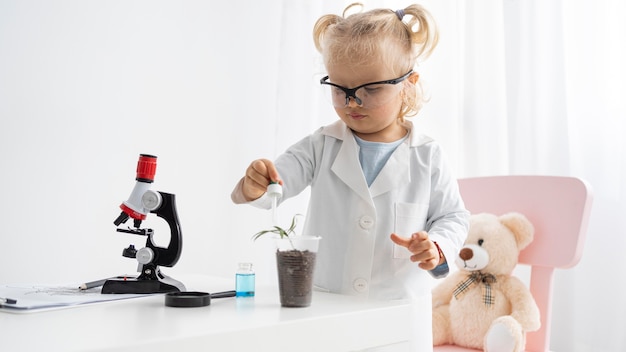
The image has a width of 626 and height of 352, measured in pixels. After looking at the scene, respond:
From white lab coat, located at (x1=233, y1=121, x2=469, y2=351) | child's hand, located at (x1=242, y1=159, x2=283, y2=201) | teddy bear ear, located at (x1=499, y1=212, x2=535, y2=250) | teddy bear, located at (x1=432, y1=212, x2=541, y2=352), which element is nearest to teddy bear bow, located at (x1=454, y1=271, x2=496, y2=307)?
teddy bear, located at (x1=432, y1=212, x2=541, y2=352)

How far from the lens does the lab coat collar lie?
3.72ft

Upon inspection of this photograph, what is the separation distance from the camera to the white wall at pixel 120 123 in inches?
63.3

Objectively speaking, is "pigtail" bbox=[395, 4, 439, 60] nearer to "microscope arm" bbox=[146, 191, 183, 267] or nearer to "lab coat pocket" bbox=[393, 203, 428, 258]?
"lab coat pocket" bbox=[393, 203, 428, 258]

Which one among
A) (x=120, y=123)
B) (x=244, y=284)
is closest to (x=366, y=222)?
(x=244, y=284)

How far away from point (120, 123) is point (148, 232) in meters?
0.90

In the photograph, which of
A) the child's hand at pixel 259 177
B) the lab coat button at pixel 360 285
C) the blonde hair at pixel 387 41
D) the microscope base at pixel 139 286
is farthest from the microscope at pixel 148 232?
the blonde hair at pixel 387 41

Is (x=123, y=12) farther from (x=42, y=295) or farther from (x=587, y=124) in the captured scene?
(x=587, y=124)

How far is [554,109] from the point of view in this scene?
5.59 ft

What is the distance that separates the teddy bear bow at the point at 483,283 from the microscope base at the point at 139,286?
81 centimetres

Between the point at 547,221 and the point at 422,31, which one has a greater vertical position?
the point at 422,31

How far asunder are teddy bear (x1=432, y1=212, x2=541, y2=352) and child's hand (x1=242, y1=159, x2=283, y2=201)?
2.02ft

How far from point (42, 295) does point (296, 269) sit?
0.36 meters

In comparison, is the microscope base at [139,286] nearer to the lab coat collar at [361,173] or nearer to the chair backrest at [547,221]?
the lab coat collar at [361,173]

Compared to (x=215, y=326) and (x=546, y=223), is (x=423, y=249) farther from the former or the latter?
(x=546, y=223)
